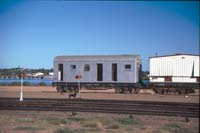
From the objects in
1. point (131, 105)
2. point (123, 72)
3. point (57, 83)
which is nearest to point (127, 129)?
point (131, 105)

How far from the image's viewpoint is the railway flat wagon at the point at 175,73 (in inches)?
1393

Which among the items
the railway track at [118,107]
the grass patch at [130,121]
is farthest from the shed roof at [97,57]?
the grass patch at [130,121]

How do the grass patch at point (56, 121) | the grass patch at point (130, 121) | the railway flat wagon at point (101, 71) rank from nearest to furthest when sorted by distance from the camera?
the grass patch at point (130, 121)
the grass patch at point (56, 121)
the railway flat wagon at point (101, 71)

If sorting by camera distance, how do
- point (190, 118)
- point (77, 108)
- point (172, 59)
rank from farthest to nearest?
point (172, 59), point (77, 108), point (190, 118)

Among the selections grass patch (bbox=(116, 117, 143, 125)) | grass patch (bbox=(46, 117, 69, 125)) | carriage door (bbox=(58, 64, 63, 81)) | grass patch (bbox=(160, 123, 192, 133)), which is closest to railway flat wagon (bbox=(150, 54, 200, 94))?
carriage door (bbox=(58, 64, 63, 81))

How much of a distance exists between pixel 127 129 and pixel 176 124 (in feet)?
7.70

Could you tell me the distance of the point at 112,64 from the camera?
1452 inches

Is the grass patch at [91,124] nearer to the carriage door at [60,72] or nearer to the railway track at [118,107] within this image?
the railway track at [118,107]

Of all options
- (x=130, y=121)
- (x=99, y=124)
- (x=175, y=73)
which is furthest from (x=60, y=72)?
(x=99, y=124)

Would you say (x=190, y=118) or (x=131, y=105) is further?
(x=131, y=105)

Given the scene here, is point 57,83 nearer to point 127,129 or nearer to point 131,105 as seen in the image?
point 131,105

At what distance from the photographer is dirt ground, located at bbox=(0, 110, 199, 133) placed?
12945mm

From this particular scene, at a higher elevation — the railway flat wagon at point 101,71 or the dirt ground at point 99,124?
the railway flat wagon at point 101,71

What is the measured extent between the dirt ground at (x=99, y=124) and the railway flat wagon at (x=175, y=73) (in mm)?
19764
